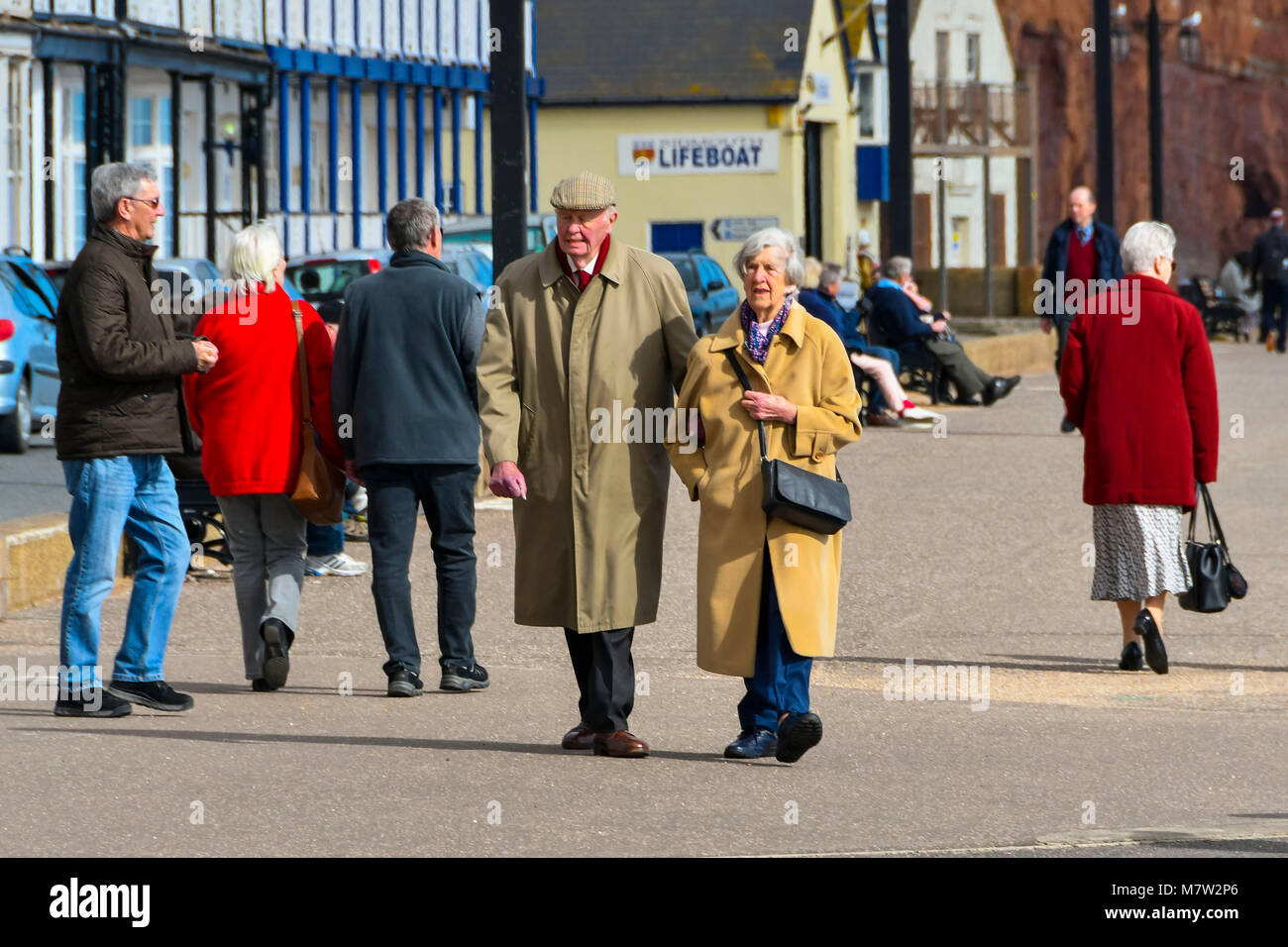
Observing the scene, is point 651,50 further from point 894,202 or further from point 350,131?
point 894,202

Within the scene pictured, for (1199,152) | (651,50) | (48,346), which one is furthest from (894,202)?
(1199,152)

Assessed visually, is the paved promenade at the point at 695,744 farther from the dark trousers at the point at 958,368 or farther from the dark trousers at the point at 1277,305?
the dark trousers at the point at 1277,305

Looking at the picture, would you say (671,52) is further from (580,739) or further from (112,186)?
(580,739)

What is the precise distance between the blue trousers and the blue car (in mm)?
11182

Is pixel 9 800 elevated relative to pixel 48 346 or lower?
lower

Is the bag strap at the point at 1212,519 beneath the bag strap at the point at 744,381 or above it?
beneath

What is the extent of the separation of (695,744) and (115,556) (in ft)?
6.67

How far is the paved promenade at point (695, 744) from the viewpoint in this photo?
21.2 feet

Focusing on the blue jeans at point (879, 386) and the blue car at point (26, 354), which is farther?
the blue jeans at point (879, 386)

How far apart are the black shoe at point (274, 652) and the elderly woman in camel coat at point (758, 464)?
200 cm

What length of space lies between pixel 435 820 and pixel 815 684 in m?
3.00

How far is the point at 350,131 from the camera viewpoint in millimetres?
42750

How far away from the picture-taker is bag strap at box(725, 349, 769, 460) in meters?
7.36

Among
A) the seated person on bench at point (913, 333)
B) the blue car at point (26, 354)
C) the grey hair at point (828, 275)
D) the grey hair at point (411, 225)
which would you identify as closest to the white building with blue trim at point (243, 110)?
the blue car at point (26, 354)
